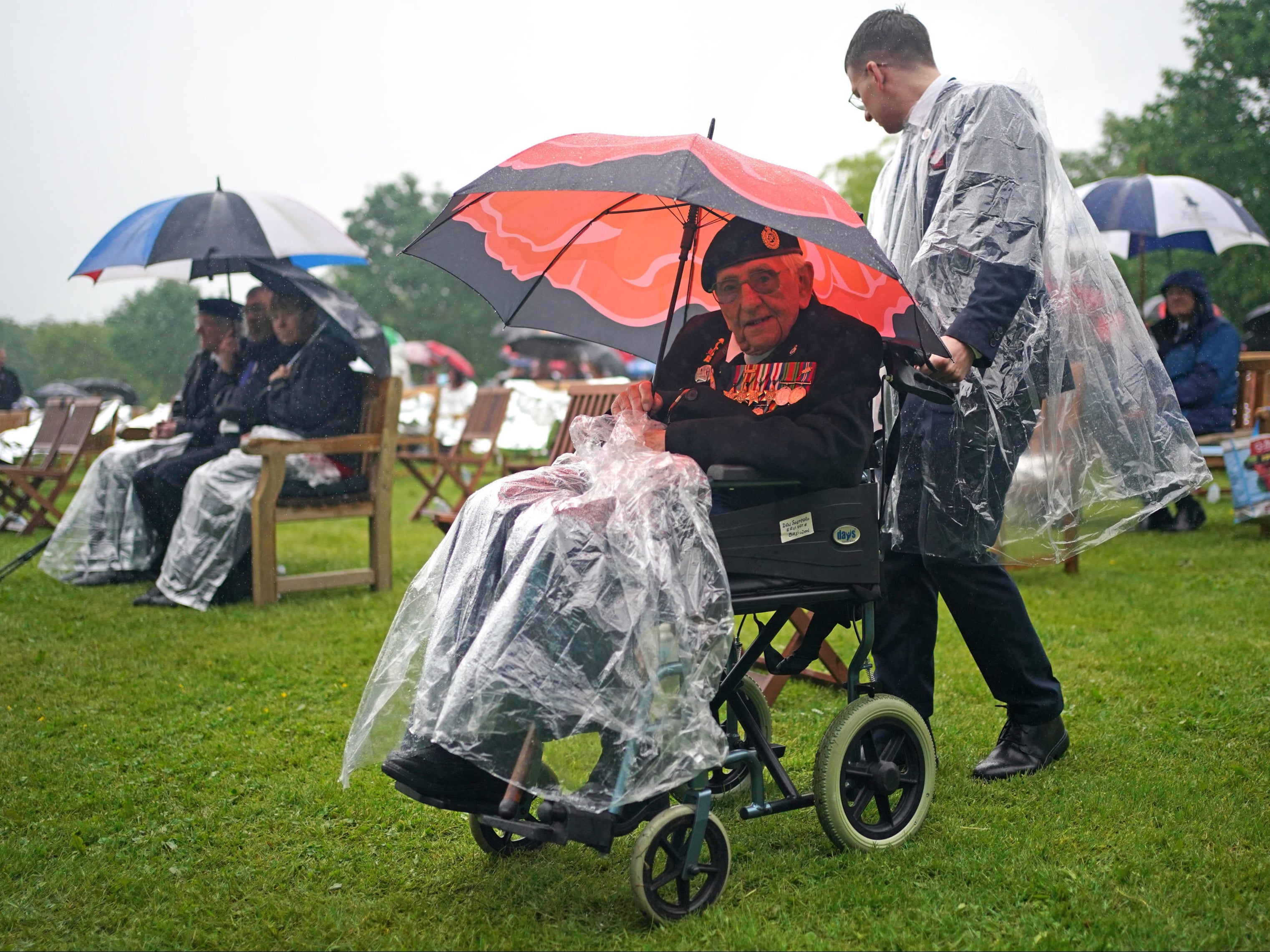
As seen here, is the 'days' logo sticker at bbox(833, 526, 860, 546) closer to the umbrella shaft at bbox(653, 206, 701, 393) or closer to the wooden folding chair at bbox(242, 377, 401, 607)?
the umbrella shaft at bbox(653, 206, 701, 393)

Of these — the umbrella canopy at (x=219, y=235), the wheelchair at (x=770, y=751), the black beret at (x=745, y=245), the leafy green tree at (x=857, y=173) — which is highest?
the leafy green tree at (x=857, y=173)

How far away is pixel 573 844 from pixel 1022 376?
5.44 ft

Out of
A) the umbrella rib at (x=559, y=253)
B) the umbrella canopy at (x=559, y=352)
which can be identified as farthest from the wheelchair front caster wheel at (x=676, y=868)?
the umbrella canopy at (x=559, y=352)

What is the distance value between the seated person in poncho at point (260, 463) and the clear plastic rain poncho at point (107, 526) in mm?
430

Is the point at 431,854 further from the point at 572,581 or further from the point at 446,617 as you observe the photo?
the point at 572,581

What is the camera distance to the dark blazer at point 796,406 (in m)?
2.24

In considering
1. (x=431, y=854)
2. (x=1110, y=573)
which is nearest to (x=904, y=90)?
(x=431, y=854)

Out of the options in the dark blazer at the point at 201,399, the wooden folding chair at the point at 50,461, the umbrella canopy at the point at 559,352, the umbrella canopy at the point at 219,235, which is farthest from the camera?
the umbrella canopy at the point at 559,352

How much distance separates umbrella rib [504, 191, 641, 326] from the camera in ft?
9.39

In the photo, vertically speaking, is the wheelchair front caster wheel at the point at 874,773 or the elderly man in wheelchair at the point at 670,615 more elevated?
the elderly man in wheelchair at the point at 670,615

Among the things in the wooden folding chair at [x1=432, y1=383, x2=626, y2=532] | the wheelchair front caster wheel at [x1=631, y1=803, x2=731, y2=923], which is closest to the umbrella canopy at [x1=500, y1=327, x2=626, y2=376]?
the wooden folding chair at [x1=432, y1=383, x2=626, y2=532]

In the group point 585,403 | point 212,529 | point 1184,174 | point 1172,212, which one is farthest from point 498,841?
point 1184,174

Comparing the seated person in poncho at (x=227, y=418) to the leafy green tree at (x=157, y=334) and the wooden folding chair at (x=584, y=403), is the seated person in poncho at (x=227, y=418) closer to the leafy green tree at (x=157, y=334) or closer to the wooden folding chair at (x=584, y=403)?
the wooden folding chair at (x=584, y=403)

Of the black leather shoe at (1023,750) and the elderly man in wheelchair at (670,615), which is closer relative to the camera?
the elderly man in wheelchair at (670,615)
